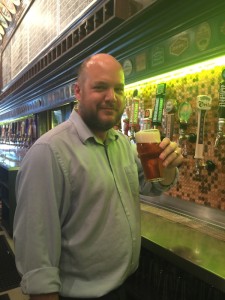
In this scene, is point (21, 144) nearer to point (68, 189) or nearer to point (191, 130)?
point (191, 130)

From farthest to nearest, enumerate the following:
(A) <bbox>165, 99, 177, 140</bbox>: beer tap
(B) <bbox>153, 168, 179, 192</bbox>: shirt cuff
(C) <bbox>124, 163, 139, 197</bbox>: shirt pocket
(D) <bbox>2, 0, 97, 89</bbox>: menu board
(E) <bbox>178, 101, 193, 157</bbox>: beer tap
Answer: (D) <bbox>2, 0, 97, 89</bbox>: menu board < (A) <bbox>165, 99, 177, 140</bbox>: beer tap < (E) <bbox>178, 101, 193, 157</bbox>: beer tap < (B) <bbox>153, 168, 179, 192</bbox>: shirt cuff < (C) <bbox>124, 163, 139, 197</bbox>: shirt pocket

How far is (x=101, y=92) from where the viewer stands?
131 cm

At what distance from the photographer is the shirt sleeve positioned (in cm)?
110

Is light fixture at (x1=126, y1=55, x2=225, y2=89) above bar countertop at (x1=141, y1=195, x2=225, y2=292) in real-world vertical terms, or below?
above

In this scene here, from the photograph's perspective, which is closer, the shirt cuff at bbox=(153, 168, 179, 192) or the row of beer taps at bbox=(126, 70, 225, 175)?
the shirt cuff at bbox=(153, 168, 179, 192)

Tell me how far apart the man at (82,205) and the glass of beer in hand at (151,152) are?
47 mm

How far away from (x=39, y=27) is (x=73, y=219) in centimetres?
521

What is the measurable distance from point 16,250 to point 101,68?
0.86 meters

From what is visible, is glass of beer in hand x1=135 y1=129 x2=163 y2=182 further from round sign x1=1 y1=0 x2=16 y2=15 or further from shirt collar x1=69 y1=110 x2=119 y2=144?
round sign x1=1 y1=0 x2=16 y2=15

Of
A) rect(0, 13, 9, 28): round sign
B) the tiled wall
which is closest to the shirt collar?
the tiled wall

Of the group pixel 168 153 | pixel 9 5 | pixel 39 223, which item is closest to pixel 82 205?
pixel 39 223

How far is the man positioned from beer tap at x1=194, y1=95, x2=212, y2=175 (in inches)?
24.5

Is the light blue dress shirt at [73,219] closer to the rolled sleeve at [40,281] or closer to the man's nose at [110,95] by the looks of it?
the rolled sleeve at [40,281]

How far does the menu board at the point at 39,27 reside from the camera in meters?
4.03
